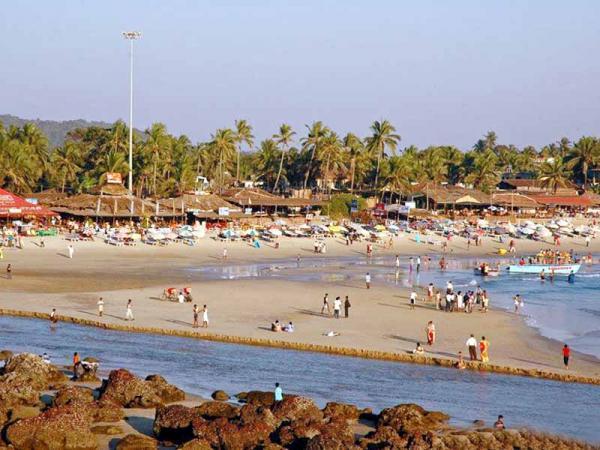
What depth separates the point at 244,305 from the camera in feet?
125

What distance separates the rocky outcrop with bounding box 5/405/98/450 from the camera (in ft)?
59.7

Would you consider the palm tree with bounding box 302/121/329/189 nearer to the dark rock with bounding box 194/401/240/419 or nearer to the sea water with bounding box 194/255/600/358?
the sea water with bounding box 194/255/600/358

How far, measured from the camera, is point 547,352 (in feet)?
99.9

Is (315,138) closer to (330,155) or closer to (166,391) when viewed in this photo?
(330,155)

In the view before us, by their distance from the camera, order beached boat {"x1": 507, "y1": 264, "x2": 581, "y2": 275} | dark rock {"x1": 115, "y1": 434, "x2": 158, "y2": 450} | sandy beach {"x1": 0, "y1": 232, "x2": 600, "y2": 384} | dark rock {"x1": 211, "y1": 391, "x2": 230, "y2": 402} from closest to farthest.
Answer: dark rock {"x1": 115, "y1": 434, "x2": 158, "y2": 450} < dark rock {"x1": 211, "y1": 391, "x2": 230, "y2": 402} < sandy beach {"x1": 0, "y1": 232, "x2": 600, "y2": 384} < beached boat {"x1": 507, "y1": 264, "x2": 581, "y2": 275}

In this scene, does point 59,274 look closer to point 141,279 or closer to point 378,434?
point 141,279

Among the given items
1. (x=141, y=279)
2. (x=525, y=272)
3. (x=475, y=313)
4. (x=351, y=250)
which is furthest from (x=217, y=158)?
(x=475, y=313)

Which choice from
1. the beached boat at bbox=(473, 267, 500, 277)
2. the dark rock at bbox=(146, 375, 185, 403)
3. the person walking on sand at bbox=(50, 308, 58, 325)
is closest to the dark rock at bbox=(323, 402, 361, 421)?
the dark rock at bbox=(146, 375, 185, 403)

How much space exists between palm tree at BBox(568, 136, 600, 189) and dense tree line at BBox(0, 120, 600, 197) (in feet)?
0.40

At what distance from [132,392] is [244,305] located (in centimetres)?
1663

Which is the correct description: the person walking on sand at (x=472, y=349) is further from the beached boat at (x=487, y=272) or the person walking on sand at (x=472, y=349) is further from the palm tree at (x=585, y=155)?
the palm tree at (x=585, y=155)

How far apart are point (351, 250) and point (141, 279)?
2335 cm

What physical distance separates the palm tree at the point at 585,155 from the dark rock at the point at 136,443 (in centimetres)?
10792

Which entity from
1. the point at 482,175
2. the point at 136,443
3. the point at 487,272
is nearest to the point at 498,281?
the point at 487,272
